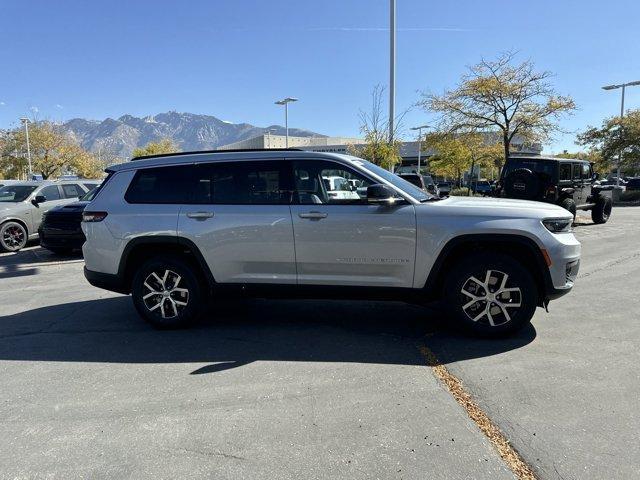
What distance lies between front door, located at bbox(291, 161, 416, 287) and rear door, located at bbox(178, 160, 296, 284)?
0.46 ft

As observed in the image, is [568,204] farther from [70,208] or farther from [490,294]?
[70,208]

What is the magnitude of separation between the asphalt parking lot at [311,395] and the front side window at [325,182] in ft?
4.65

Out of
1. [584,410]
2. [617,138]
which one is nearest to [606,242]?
[584,410]

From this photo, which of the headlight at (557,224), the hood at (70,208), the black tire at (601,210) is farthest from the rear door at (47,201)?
the black tire at (601,210)

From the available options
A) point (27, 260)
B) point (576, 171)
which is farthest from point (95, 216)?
point (576, 171)

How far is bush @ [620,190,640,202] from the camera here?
93.4 ft

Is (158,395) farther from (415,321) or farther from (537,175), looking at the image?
(537,175)

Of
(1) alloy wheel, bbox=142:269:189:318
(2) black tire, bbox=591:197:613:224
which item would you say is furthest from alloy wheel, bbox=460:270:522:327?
(2) black tire, bbox=591:197:613:224

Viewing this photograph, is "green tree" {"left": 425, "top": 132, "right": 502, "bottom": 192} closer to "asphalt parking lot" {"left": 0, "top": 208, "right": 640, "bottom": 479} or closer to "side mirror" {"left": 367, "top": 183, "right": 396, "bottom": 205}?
"asphalt parking lot" {"left": 0, "top": 208, "right": 640, "bottom": 479}

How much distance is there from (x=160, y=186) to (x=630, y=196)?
31436 millimetres

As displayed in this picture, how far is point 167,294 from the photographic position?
505 centimetres

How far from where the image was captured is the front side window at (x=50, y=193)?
39.5 ft

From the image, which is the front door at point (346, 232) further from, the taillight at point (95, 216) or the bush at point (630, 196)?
the bush at point (630, 196)

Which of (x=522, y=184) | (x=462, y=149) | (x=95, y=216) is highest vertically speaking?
(x=462, y=149)
